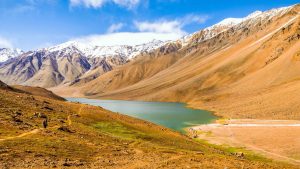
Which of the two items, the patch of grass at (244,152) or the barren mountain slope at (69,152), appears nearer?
the barren mountain slope at (69,152)

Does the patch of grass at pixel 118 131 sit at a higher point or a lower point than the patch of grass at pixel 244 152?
higher

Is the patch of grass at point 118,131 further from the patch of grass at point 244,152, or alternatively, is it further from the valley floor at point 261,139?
the valley floor at point 261,139

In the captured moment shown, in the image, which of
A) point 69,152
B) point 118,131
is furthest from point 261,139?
point 69,152

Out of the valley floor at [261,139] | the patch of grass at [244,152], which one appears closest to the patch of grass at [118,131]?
the patch of grass at [244,152]

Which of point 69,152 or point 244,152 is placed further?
point 244,152

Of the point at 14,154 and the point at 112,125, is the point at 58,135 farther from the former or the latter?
the point at 112,125

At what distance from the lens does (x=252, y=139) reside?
8825cm

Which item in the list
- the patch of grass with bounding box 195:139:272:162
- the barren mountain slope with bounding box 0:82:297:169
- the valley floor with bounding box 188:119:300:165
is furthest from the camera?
the valley floor with bounding box 188:119:300:165

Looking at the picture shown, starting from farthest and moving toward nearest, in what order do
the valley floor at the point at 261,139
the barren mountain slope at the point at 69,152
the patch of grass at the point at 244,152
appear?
the valley floor at the point at 261,139 → the patch of grass at the point at 244,152 → the barren mountain slope at the point at 69,152

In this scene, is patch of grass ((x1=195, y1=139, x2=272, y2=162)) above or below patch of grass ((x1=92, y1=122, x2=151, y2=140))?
below

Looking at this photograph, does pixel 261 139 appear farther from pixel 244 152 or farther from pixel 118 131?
pixel 118 131

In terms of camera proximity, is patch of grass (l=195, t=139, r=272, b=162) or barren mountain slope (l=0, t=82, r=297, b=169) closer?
barren mountain slope (l=0, t=82, r=297, b=169)

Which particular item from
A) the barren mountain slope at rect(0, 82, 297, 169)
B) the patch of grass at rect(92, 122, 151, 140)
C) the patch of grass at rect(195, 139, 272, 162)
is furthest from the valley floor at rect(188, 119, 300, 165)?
the barren mountain slope at rect(0, 82, 297, 169)

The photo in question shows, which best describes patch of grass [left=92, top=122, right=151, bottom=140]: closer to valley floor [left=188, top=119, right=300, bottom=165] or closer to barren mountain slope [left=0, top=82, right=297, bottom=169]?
barren mountain slope [left=0, top=82, right=297, bottom=169]
